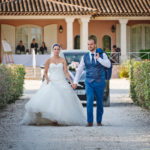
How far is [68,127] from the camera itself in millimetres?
8867

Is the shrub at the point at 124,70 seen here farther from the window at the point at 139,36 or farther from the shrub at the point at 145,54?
the window at the point at 139,36

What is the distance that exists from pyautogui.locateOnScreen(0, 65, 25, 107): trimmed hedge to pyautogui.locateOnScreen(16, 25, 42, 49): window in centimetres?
1553

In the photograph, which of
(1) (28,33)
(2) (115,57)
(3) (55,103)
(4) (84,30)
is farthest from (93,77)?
(1) (28,33)

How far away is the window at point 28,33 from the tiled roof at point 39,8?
107 inches

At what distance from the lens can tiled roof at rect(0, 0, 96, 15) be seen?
27656 mm

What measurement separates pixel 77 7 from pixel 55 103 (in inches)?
767

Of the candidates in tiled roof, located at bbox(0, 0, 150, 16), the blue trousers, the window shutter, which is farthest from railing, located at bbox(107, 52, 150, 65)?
the blue trousers

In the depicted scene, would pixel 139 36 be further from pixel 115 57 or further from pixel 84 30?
pixel 84 30

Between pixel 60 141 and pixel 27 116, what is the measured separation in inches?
87.8

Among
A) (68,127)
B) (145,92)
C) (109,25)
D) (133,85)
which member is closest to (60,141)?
(68,127)

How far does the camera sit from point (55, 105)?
925 centimetres

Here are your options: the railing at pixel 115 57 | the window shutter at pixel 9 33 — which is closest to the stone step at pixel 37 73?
the railing at pixel 115 57

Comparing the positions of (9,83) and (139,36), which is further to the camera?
(139,36)

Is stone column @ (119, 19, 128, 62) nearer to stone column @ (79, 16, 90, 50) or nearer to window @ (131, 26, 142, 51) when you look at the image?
stone column @ (79, 16, 90, 50)
